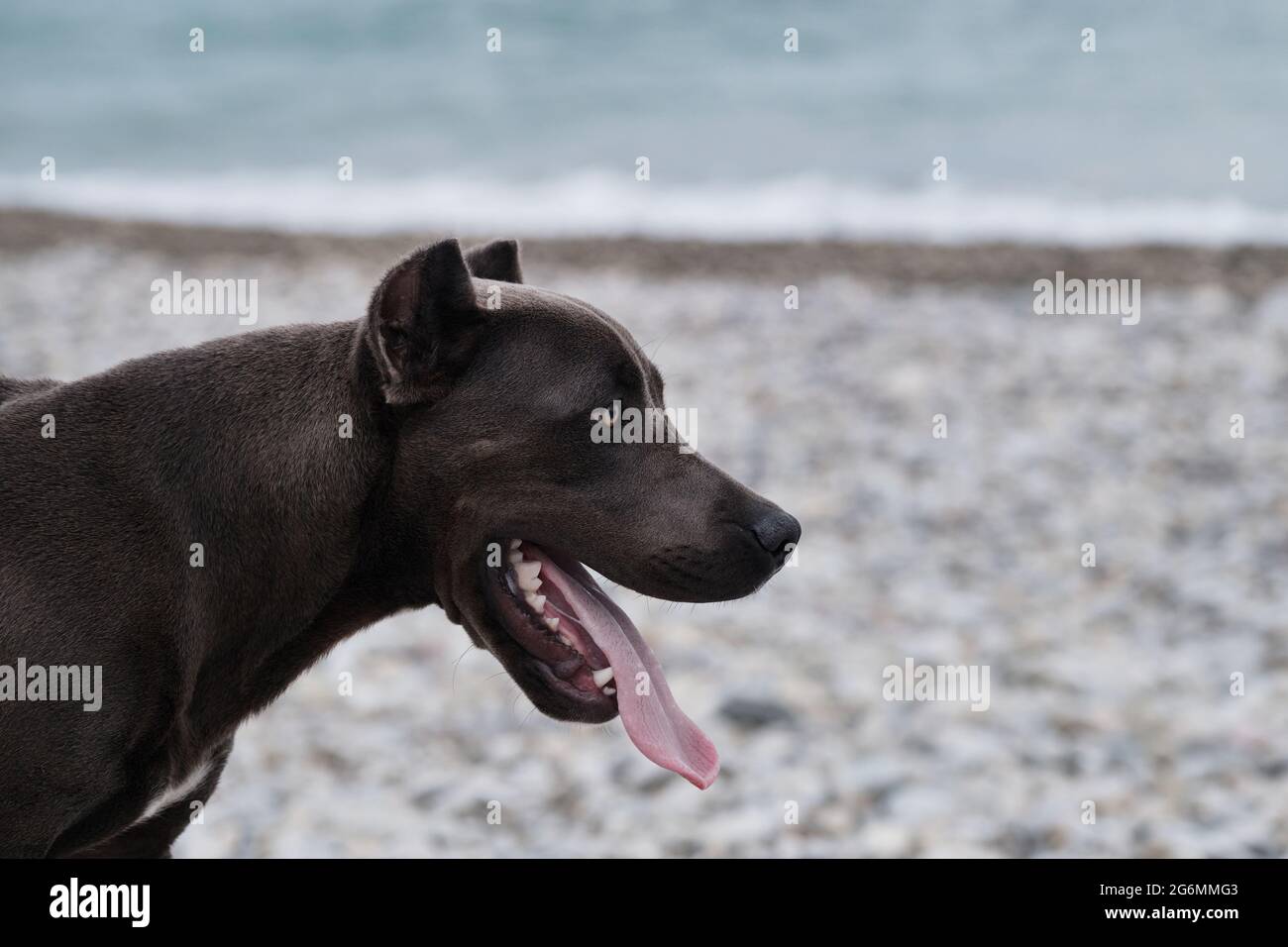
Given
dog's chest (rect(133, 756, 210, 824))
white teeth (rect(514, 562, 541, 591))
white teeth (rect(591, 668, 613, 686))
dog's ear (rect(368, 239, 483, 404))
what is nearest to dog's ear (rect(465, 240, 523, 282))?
dog's ear (rect(368, 239, 483, 404))

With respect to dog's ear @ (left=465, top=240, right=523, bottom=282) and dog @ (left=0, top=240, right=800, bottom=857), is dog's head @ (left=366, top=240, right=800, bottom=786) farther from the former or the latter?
dog's ear @ (left=465, top=240, right=523, bottom=282)

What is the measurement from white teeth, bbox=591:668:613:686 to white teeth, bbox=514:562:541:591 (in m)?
0.27

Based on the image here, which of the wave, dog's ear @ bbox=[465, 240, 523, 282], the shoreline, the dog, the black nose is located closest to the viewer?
the dog

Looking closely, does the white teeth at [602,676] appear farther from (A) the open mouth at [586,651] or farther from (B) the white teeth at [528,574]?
(B) the white teeth at [528,574]

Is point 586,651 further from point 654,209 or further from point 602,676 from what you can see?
point 654,209

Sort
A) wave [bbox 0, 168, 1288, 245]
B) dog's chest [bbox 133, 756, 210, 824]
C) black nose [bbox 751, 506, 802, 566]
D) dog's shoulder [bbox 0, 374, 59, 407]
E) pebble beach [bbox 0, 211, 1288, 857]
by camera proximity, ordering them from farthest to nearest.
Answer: wave [bbox 0, 168, 1288, 245]
pebble beach [bbox 0, 211, 1288, 857]
dog's shoulder [bbox 0, 374, 59, 407]
black nose [bbox 751, 506, 802, 566]
dog's chest [bbox 133, 756, 210, 824]

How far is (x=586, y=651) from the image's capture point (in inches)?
138

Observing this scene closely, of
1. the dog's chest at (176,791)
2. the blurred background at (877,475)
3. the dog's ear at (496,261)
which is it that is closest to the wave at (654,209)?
the blurred background at (877,475)

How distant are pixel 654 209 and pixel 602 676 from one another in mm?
18625

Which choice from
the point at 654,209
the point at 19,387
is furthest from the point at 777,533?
the point at 654,209

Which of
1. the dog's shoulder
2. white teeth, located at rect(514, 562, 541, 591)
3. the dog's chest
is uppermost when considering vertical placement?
the dog's shoulder

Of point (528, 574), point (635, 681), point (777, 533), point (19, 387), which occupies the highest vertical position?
point (19, 387)

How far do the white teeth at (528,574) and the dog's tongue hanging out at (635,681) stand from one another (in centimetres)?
2

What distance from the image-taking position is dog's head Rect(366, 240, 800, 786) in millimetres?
3443
